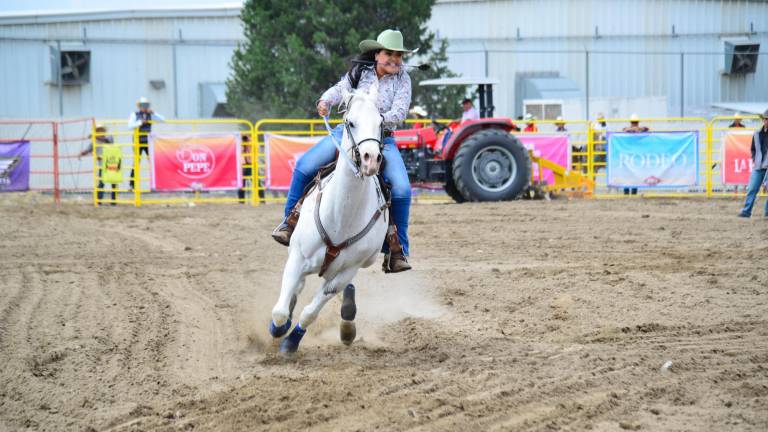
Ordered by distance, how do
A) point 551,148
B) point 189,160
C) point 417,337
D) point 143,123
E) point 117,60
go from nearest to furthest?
point 417,337 < point 189,160 < point 143,123 < point 551,148 < point 117,60

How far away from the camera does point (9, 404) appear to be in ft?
18.3

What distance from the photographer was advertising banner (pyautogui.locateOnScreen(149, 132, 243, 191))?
67.5ft

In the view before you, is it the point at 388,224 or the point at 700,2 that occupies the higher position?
the point at 700,2

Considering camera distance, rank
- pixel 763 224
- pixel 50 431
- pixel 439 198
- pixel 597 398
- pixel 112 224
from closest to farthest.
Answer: pixel 50 431 < pixel 597 398 < pixel 763 224 < pixel 112 224 < pixel 439 198

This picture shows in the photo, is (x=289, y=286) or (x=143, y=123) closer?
(x=289, y=286)

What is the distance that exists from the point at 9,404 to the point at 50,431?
0.61m

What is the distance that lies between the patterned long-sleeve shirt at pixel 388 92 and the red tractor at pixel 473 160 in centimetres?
1179

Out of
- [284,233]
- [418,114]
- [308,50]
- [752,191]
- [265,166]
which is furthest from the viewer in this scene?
[308,50]

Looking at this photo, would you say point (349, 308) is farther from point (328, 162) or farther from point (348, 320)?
point (328, 162)

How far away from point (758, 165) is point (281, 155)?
9.83 meters

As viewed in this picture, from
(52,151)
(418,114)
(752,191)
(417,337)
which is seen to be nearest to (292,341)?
(417,337)

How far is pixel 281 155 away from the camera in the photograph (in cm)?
2092

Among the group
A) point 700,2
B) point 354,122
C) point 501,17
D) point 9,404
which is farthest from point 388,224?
point 700,2

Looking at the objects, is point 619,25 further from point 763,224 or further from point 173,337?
point 173,337
